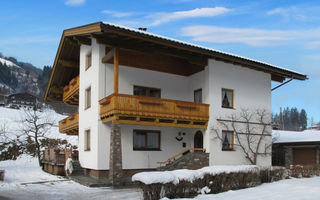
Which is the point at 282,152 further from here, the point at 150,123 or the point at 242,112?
the point at 150,123

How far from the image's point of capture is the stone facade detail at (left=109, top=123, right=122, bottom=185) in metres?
17.3

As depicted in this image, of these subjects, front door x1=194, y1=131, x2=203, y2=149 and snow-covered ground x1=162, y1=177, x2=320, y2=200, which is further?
front door x1=194, y1=131, x2=203, y2=149

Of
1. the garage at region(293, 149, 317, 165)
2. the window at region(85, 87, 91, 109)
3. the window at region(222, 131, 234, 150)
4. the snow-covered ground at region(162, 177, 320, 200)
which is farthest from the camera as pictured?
the garage at region(293, 149, 317, 165)

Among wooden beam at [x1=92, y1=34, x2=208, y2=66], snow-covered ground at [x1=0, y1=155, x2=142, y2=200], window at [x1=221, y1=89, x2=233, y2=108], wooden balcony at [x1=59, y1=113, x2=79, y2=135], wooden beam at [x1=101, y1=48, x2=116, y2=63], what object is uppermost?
wooden beam at [x1=92, y1=34, x2=208, y2=66]

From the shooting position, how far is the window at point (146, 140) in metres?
20.0

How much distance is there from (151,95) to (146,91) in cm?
47

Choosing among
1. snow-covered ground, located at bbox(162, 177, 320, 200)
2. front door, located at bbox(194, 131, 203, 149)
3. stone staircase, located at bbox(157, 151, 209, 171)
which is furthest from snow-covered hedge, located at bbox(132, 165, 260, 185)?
front door, located at bbox(194, 131, 203, 149)

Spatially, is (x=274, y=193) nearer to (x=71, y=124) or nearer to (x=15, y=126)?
(x=71, y=124)

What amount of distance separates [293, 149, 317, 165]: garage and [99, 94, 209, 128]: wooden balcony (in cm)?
1003

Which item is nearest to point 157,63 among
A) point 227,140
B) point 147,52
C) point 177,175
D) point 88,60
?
point 147,52

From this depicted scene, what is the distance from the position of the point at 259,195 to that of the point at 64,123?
19421 millimetres

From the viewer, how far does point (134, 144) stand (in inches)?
782

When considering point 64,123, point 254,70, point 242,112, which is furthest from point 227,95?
point 64,123

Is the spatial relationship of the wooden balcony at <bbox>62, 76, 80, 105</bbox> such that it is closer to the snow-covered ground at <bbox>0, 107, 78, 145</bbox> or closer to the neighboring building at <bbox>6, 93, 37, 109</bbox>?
the snow-covered ground at <bbox>0, 107, 78, 145</bbox>
